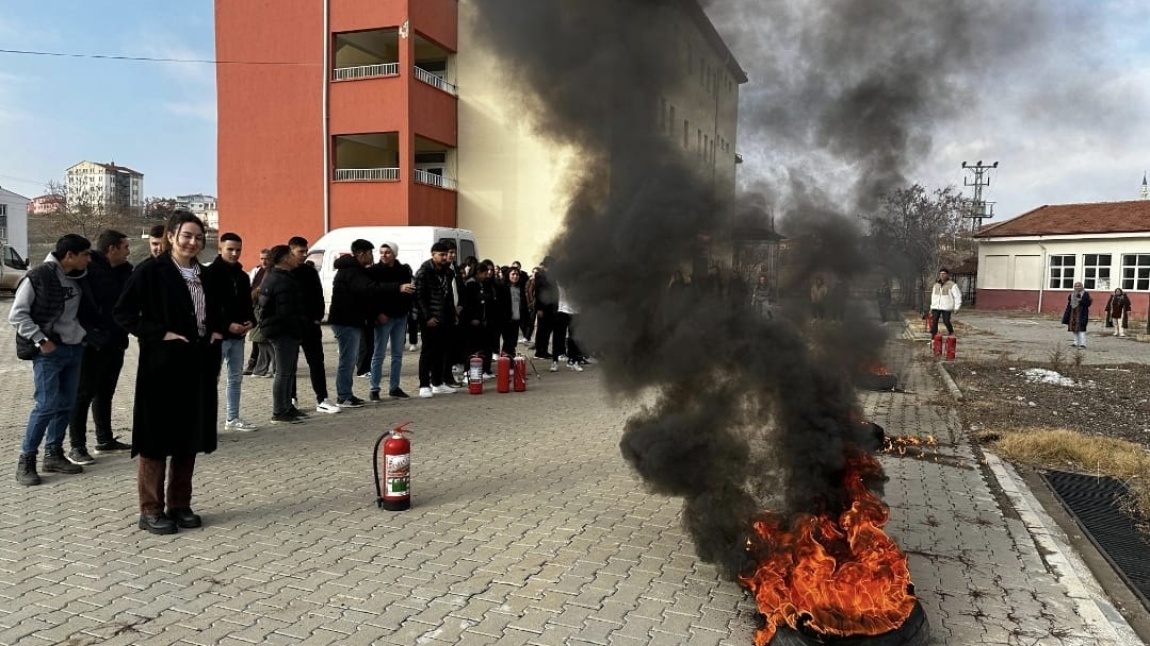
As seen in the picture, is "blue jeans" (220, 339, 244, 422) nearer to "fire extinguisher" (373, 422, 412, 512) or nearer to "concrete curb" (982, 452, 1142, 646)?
"fire extinguisher" (373, 422, 412, 512)

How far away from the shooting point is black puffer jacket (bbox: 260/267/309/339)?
7328mm

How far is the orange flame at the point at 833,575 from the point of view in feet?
10.4

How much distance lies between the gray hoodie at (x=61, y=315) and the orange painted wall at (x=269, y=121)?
60.2 feet

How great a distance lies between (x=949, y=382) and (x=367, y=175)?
18.0 metres

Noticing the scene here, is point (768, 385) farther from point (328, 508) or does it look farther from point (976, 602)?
point (328, 508)

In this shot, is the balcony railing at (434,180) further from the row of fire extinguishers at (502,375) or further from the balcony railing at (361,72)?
the row of fire extinguishers at (502,375)

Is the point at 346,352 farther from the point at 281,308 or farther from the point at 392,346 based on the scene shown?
the point at 281,308

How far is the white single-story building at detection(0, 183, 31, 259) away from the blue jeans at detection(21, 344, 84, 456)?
39.6m

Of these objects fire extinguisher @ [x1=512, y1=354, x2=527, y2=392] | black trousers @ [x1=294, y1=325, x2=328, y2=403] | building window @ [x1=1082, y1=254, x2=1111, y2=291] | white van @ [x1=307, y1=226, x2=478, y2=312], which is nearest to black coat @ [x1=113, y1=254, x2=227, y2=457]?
black trousers @ [x1=294, y1=325, x2=328, y2=403]

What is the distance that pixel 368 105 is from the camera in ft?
72.6

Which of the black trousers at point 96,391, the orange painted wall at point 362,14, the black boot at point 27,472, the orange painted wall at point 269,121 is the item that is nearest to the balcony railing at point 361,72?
the orange painted wall at point 269,121

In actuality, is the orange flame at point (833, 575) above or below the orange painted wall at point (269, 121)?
below

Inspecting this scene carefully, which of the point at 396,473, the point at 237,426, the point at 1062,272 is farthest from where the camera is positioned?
the point at 1062,272

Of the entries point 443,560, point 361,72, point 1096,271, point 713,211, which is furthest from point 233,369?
point 1096,271
